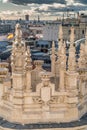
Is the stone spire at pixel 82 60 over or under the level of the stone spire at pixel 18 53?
under

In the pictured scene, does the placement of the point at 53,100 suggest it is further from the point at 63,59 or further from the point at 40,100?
the point at 63,59

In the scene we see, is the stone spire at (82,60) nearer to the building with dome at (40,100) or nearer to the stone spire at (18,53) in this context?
the building with dome at (40,100)

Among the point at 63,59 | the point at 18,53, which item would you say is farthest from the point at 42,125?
the point at 18,53

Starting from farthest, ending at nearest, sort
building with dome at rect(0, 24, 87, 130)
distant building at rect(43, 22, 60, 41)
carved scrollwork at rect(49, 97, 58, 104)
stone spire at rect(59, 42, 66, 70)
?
distant building at rect(43, 22, 60, 41) → stone spire at rect(59, 42, 66, 70) → carved scrollwork at rect(49, 97, 58, 104) → building with dome at rect(0, 24, 87, 130)

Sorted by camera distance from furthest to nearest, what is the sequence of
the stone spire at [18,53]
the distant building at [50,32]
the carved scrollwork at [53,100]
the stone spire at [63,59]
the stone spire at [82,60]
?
the distant building at [50,32] → the stone spire at [82,60] → the stone spire at [63,59] → the carved scrollwork at [53,100] → the stone spire at [18,53]

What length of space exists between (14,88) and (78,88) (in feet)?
10.6

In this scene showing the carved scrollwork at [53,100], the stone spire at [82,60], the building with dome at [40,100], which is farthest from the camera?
the stone spire at [82,60]

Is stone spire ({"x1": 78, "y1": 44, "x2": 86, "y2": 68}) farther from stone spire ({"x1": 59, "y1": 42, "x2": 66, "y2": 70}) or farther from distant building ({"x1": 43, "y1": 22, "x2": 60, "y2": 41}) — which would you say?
distant building ({"x1": 43, "y1": 22, "x2": 60, "y2": 41})

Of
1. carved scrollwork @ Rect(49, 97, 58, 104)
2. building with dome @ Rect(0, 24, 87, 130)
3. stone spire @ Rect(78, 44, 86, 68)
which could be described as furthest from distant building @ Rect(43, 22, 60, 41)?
carved scrollwork @ Rect(49, 97, 58, 104)

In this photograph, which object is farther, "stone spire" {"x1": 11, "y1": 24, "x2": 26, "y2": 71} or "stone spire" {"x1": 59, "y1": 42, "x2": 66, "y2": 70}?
"stone spire" {"x1": 59, "y1": 42, "x2": 66, "y2": 70}

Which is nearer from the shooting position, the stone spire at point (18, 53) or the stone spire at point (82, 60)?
the stone spire at point (18, 53)

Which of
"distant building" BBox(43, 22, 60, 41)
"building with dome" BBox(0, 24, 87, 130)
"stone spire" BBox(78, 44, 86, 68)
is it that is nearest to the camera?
"building with dome" BBox(0, 24, 87, 130)

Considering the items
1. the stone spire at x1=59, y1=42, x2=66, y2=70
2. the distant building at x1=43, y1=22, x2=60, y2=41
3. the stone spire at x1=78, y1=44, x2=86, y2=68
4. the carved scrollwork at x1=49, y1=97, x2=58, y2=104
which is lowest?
the distant building at x1=43, y1=22, x2=60, y2=41

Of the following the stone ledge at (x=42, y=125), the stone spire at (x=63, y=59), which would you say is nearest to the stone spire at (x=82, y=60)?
the stone spire at (x=63, y=59)
